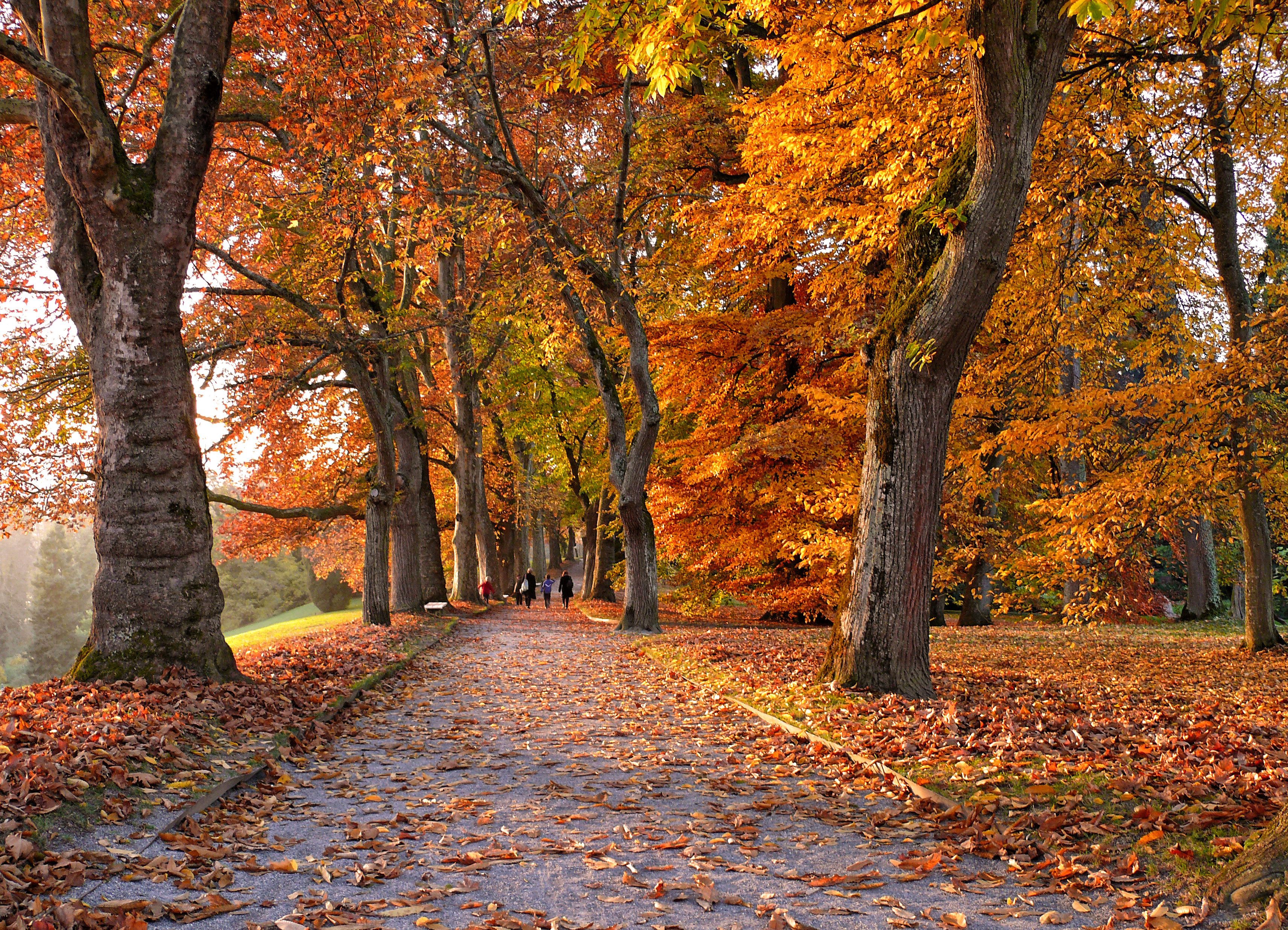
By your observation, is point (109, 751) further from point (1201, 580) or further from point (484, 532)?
point (484, 532)

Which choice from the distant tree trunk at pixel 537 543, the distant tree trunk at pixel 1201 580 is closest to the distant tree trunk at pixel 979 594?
the distant tree trunk at pixel 1201 580

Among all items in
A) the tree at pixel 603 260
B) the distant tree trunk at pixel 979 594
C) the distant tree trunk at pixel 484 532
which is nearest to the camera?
the tree at pixel 603 260

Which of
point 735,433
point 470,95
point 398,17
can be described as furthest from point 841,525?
point 398,17

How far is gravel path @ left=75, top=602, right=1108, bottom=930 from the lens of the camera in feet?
11.9

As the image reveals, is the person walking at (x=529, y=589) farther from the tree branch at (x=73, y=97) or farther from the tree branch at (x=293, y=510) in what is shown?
the tree branch at (x=73, y=97)

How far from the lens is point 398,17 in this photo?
405 inches

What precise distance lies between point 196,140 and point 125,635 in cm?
478

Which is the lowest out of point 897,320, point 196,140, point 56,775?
point 56,775

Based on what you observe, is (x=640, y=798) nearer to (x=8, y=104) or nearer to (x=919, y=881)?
(x=919, y=881)

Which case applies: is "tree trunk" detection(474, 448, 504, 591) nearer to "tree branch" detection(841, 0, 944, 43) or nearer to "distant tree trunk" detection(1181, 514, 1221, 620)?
"distant tree trunk" detection(1181, 514, 1221, 620)

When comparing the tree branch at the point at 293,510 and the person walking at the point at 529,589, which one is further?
the person walking at the point at 529,589

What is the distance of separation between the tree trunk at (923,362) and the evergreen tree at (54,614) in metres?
61.5

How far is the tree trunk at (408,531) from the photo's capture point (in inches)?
750

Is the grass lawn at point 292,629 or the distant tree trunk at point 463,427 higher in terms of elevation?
the distant tree trunk at point 463,427
